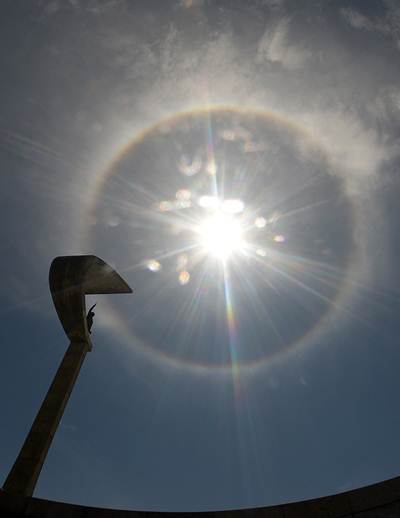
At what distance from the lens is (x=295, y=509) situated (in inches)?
230

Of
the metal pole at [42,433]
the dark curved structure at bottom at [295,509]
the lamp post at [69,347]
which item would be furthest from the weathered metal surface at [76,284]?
the dark curved structure at bottom at [295,509]

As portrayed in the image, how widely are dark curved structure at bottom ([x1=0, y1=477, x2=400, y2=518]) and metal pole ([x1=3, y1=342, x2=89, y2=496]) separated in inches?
58.5

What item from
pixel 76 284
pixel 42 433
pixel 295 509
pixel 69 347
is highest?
pixel 76 284

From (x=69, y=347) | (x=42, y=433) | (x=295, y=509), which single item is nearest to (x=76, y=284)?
(x=69, y=347)

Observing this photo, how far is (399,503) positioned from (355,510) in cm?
64

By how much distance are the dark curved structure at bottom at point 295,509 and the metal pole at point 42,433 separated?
1.49 meters

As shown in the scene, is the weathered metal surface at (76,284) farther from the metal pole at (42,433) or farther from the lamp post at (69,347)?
the metal pole at (42,433)

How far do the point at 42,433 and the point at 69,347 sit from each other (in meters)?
2.57

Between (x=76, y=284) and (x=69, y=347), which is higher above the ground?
(x=76, y=284)

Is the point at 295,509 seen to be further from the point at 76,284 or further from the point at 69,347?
the point at 76,284

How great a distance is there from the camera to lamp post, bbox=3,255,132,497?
7930 millimetres

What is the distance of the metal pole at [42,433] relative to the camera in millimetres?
7746

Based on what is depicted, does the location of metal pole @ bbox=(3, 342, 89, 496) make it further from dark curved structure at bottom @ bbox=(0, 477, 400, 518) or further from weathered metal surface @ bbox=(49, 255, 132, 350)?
dark curved structure at bottom @ bbox=(0, 477, 400, 518)

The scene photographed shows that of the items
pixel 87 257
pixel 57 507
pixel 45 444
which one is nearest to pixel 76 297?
pixel 87 257
